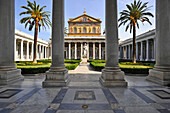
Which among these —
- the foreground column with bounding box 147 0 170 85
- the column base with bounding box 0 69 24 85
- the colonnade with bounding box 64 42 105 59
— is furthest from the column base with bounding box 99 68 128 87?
the colonnade with bounding box 64 42 105 59

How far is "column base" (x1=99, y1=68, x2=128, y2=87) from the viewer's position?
6.58 metres

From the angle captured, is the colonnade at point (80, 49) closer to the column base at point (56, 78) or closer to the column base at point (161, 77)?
the column base at point (161, 77)

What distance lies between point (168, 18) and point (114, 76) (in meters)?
5.97

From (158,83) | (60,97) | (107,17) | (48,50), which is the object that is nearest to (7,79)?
(60,97)

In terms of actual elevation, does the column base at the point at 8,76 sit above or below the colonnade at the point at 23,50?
below

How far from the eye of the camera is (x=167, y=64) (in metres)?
7.21

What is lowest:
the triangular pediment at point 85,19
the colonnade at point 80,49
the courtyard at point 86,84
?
the courtyard at point 86,84

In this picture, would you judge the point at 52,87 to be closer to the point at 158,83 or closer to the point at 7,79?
the point at 7,79

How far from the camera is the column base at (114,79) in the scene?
6582 mm

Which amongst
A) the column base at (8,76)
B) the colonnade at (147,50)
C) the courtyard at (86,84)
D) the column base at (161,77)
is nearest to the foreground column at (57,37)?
the courtyard at (86,84)

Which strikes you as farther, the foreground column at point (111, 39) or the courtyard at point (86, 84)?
the foreground column at point (111, 39)

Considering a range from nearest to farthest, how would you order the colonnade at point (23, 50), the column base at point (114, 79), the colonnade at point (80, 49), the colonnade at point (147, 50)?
the column base at point (114, 79) < the colonnade at point (147, 50) < the colonnade at point (23, 50) < the colonnade at point (80, 49)

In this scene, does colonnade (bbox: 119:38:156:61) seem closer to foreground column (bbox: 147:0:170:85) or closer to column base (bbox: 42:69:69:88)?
foreground column (bbox: 147:0:170:85)

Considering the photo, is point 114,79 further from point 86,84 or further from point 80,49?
point 80,49
